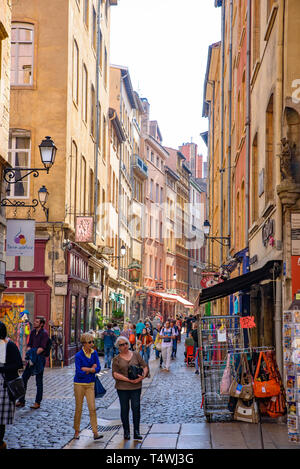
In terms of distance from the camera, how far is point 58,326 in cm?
2681

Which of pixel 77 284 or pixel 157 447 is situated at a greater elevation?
pixel 77 284

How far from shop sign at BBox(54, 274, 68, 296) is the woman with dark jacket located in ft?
54.1

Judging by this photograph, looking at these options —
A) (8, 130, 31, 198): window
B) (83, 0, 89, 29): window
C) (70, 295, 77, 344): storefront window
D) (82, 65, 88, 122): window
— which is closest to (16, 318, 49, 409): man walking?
(8, 130, 31, 198): window

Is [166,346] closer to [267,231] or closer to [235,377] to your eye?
[267,231]

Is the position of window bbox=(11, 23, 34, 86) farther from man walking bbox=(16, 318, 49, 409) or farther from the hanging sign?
the hanging sign

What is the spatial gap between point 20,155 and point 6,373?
58.7ft


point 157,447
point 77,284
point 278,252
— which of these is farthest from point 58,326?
point 157,447

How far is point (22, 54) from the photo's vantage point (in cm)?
2809

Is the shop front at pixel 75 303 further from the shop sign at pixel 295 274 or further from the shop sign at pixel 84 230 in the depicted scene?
the shop sign at pixel 295 274

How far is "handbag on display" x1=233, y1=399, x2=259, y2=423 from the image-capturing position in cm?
1240

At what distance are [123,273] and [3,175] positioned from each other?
34830mm

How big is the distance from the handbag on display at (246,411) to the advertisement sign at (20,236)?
24.5ft

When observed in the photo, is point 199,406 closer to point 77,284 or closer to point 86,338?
point 86,338

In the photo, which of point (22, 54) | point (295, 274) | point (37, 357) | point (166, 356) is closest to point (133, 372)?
point (295, 274)
